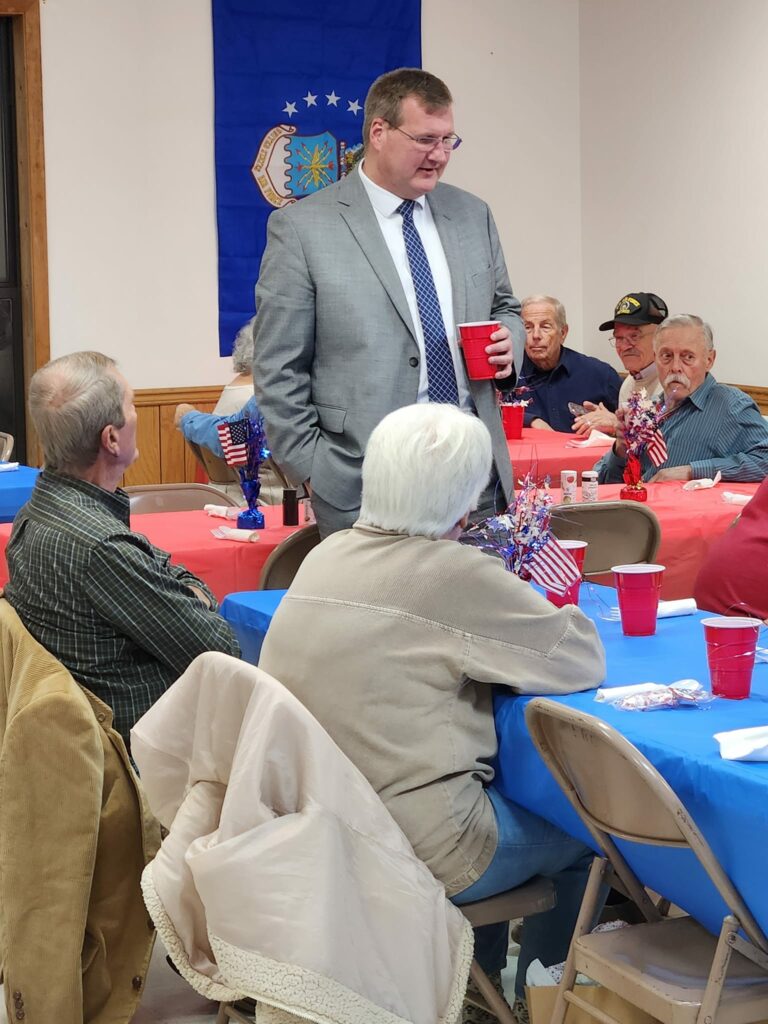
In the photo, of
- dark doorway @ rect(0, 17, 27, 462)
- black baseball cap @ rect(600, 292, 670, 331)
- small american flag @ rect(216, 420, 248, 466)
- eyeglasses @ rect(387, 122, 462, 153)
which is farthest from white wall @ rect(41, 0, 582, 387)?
eyeglasses @ rect(387, 122, 462, 153)

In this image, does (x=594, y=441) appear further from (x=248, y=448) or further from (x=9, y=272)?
(x=9, y=272)

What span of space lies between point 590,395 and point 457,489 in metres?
5.18

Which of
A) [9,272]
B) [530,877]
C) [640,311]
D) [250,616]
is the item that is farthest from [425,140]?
[9,272]

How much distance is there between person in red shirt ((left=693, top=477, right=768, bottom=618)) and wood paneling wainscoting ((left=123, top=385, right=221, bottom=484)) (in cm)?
522

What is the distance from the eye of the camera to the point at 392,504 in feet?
7.68

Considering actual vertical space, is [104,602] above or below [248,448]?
below

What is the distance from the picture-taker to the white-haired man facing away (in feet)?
7.48

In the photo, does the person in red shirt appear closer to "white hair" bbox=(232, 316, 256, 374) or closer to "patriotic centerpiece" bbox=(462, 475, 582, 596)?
"patriotic centerpiece" bbox=(462, 475, 582, 596)

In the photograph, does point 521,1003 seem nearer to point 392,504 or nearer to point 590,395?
point 392,504

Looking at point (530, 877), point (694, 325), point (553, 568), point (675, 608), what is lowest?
point (530, 877)

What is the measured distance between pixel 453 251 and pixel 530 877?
1.71 meters

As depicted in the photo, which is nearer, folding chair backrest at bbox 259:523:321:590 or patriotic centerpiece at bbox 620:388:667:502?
folding chair backrest at bbox 259:523:321:590

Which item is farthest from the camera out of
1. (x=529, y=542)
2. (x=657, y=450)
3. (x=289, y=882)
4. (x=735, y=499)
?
(x=657, y=450)

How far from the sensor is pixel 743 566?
327 centimetres
